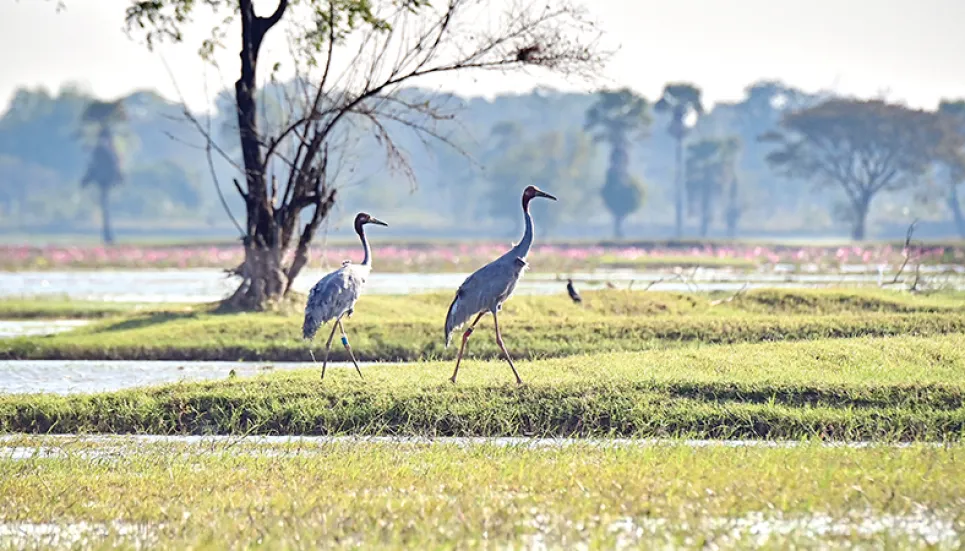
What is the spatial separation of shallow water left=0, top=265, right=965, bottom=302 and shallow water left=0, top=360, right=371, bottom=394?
1220 cm

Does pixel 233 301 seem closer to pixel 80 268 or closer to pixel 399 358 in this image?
pixel 399 358

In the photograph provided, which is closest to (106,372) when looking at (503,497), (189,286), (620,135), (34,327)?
(34,327)

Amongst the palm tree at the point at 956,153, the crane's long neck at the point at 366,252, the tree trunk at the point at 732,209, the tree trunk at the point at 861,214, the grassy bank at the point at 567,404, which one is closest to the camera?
the grassy bank at the point at 567,404

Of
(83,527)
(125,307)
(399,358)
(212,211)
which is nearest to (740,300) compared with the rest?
(399,358)

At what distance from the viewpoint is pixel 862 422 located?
1361 centimetres

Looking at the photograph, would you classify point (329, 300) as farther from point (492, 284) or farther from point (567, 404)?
point (567, 404)

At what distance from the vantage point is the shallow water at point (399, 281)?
119 feet

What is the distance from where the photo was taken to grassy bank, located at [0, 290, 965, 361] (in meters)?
20.1

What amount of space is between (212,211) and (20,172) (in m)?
16.3

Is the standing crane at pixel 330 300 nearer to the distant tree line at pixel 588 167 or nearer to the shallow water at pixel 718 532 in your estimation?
the shallow water at pixel 718 532

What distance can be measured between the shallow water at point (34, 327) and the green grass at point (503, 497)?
12.8 meters

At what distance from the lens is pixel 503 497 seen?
984 cm

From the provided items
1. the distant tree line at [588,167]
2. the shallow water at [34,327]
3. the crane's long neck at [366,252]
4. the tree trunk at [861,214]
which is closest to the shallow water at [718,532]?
the crane's long neck at [366,252]

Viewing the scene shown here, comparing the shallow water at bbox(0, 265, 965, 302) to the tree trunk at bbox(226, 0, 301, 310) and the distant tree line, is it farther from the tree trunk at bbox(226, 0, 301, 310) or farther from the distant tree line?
the distant tree line
